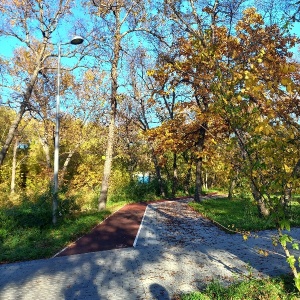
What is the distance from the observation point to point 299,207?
14.6 meters

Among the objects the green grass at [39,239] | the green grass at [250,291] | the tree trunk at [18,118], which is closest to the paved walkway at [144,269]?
the green grass at [250,291]

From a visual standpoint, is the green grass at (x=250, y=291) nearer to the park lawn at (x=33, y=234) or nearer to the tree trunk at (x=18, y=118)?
the park lawn at (x=33, y=234)

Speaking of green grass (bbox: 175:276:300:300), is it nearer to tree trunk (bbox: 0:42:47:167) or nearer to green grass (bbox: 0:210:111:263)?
green grass (bbox: 0:210:111:263)

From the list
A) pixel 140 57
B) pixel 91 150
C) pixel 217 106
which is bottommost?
pixel 217 106

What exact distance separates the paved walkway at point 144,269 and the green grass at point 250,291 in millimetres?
448

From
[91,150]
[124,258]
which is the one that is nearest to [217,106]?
[124,258]

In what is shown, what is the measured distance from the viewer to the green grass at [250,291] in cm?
460

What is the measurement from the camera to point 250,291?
15.7 feet

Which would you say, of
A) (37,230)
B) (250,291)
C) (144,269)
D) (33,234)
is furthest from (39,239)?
(250,291)

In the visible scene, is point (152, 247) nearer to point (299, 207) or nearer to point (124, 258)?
point (124, 258)

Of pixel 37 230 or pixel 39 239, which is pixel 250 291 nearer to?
pixel 39 239

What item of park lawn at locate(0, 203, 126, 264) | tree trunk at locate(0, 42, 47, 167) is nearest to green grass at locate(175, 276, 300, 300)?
park lawn at locate(0, 203, 126, 264)

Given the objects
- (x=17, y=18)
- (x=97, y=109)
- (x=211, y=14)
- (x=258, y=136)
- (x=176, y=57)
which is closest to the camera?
(x=258, y=136)

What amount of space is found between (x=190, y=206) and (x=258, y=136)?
540 inches
